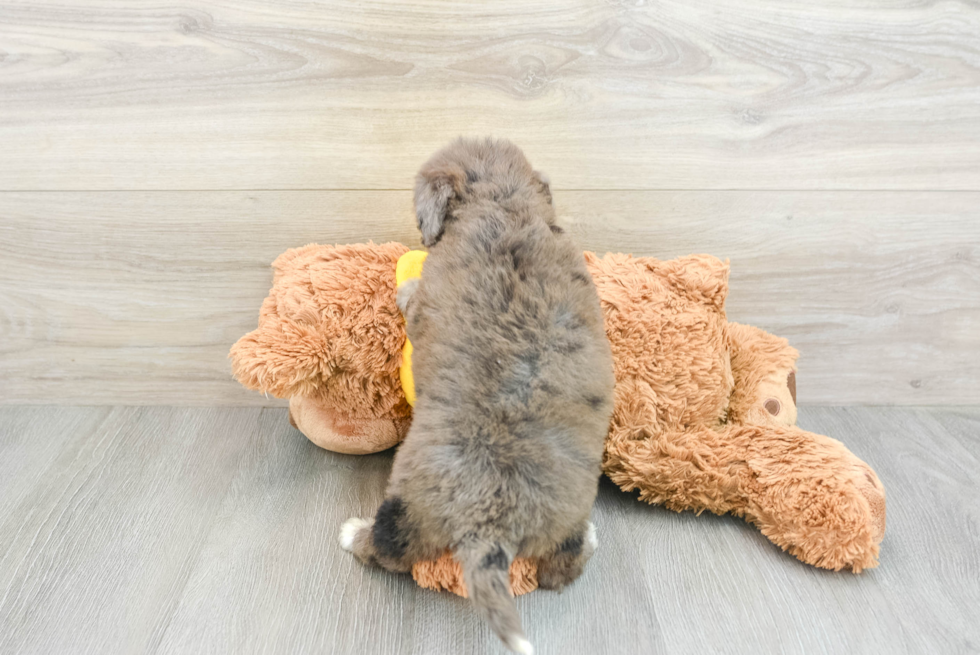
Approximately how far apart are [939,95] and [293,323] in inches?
45.2

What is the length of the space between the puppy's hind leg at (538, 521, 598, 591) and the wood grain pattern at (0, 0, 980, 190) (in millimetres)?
614

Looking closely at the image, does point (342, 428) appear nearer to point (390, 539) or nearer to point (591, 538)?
point (390, 539)

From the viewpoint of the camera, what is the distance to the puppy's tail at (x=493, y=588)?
63 centimetres

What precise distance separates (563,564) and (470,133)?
27.6 inches

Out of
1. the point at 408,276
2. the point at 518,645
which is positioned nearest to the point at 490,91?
the point at 408,276

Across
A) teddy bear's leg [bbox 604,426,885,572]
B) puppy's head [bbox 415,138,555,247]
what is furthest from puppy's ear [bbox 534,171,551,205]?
teddy bear's leg [bbox 604,426,885,572]

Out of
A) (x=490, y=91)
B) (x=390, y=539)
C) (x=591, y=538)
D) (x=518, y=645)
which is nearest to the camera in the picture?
(x=518, y=645)

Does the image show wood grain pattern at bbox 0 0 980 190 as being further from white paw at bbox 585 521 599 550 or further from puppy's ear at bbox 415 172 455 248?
white paw at bbox 585 521 599 550

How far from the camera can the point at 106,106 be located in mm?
1035

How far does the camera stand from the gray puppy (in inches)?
27.5

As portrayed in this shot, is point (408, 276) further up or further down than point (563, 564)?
further up

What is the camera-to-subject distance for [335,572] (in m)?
0.84

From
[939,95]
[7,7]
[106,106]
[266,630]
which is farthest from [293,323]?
[939,95]

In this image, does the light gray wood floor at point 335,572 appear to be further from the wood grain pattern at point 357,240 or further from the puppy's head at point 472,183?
the puppy's head at point 472,183
